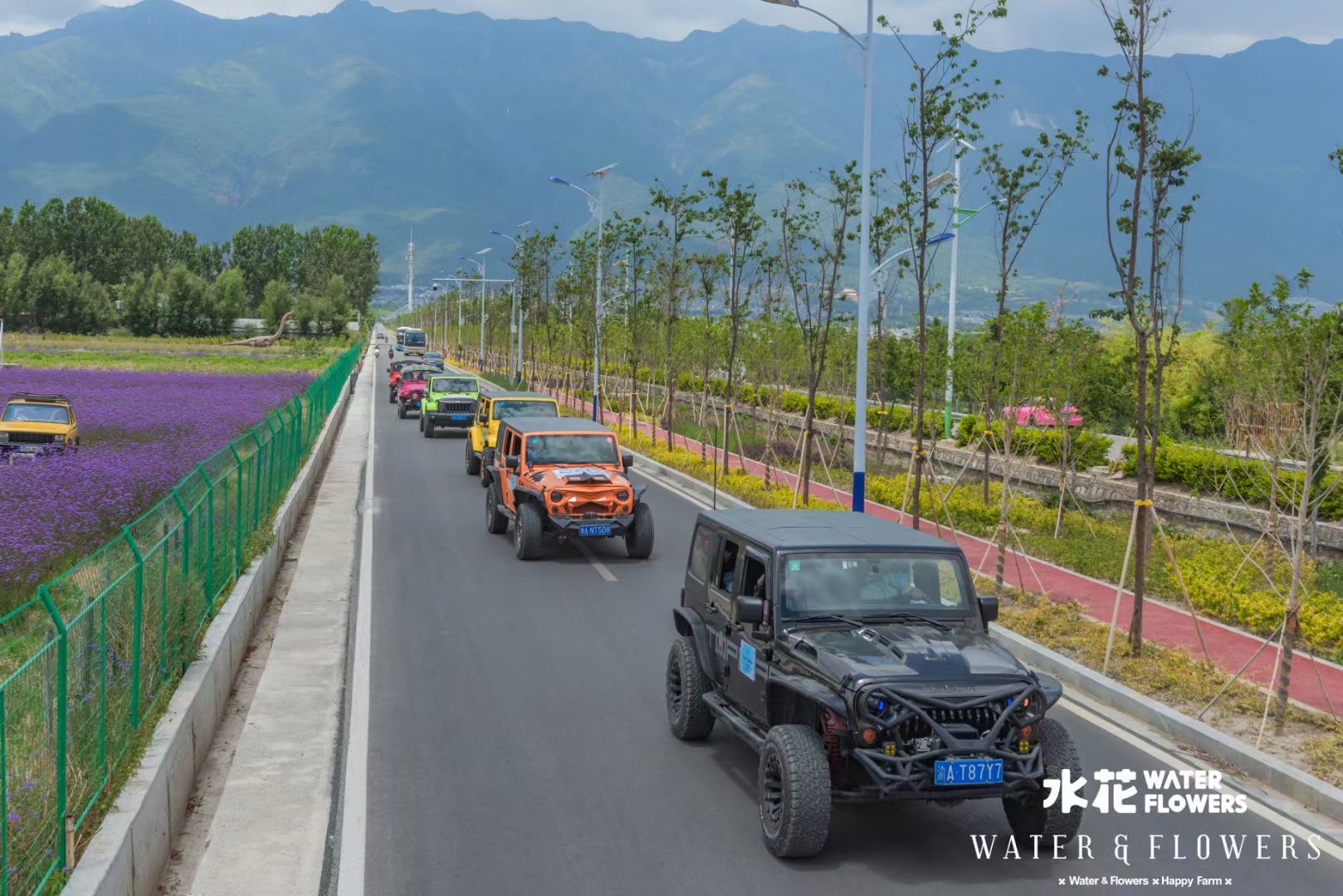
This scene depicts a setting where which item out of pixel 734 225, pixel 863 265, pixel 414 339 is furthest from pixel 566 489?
pixel 414 339

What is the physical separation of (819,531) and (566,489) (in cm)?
923

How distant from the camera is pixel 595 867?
7.53 meters

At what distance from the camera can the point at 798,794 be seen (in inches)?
290

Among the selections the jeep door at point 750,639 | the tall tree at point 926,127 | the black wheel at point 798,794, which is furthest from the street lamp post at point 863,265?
the black wheel at point 798,794

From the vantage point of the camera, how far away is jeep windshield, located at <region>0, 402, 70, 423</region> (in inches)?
1144

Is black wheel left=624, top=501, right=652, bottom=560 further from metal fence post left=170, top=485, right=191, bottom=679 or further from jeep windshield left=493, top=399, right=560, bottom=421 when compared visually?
jeep windshield left=493, top=399, right=560, bottom=421

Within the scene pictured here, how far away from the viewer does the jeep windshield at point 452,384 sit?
132 feet

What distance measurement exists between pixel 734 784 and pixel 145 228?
453ft

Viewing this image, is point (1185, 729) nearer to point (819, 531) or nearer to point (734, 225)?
point (819, 531)

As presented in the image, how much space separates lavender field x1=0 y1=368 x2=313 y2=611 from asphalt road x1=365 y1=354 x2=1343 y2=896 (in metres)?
3.84

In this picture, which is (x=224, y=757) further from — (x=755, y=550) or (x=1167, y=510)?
(x=1167, y=510)

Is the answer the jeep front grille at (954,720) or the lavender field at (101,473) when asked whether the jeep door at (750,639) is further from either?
the lavender field at (101,473)

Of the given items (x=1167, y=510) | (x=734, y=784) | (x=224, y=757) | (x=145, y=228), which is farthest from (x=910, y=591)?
(x=145, y=228)

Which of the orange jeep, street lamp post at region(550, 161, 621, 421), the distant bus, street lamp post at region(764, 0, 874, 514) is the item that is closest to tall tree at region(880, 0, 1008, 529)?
street lamp post at region(764, 0, 874, 514)
